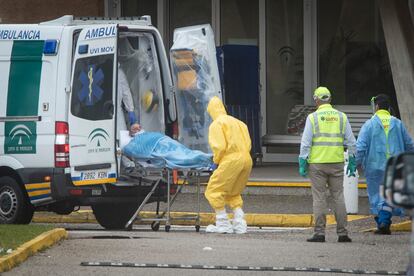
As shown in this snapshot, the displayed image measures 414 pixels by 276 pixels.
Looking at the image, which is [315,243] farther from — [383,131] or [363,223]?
[363,223]

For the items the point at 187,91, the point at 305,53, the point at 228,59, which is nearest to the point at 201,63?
the point at 187,91

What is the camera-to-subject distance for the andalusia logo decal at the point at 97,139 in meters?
14.6

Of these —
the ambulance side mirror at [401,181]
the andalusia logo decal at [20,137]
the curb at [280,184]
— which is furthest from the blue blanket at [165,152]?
the ambulance side mirror at [401,181]

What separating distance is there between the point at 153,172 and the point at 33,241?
3023 mm

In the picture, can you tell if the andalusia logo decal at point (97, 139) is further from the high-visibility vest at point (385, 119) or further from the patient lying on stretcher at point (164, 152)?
the high-visibility vest at point (385, 119)

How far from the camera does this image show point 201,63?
15859mm

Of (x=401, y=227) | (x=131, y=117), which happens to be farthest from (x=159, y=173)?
(x=401, y=227)

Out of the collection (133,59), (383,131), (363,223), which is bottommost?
(363,223)

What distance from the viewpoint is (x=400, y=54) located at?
794 inches

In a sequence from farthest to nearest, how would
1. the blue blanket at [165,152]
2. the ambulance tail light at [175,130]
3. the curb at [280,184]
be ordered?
Answer: the curb at [280,184] < the ambulance tail light at [175,130] < the blue blanket at [165,152]

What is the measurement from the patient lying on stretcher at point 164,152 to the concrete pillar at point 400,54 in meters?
6.02

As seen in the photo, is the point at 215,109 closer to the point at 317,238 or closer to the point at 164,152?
the point at 164,152

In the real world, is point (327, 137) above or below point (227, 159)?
above

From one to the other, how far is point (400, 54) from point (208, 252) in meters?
8.88
